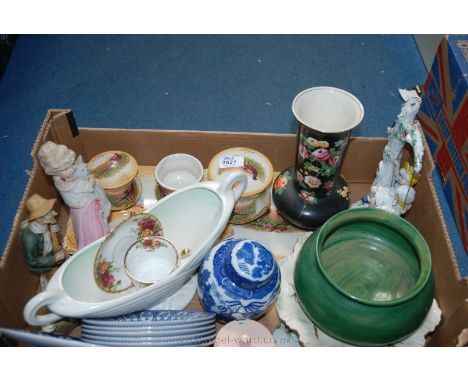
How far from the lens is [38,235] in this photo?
0.91 metres

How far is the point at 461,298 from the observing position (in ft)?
2.77

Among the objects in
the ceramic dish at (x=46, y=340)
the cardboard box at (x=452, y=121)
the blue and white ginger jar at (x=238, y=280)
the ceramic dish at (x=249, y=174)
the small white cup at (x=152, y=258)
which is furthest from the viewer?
the cardboard box at (x=452, y=121)

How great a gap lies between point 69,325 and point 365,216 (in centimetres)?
58

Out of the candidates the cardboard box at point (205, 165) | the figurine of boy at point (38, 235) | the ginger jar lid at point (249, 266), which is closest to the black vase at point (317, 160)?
the cardboard box at point (205, 165)

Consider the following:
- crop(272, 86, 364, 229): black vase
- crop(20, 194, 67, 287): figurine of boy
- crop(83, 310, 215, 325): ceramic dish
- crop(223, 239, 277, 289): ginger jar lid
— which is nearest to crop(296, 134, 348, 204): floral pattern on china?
crop(272, 86, 364, 229): black vase

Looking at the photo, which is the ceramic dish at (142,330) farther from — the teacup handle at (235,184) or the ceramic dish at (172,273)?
the teacup handle at (235,184)

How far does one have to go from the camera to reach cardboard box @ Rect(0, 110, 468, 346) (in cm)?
87

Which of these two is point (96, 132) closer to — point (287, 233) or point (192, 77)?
point (287, 233)

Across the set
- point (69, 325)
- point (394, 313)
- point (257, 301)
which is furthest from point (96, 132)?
point (394, 313)

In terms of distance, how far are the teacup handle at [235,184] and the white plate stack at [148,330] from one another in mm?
243

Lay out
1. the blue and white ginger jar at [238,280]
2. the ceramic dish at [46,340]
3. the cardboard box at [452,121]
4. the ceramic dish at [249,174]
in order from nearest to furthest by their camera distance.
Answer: the ceramic dish at [46,340] → the blue and white ginger jar at [238,280] → the ceramic dish at [249,174] → the cardboard box at [452,121]

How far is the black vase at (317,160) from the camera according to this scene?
0.91 metres

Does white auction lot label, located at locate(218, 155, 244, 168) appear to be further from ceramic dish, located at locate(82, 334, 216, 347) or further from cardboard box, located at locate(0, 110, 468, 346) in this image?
ceramic dish, located at locate(82, 334, 216, 347)

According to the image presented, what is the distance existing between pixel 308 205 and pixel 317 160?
0.12m
